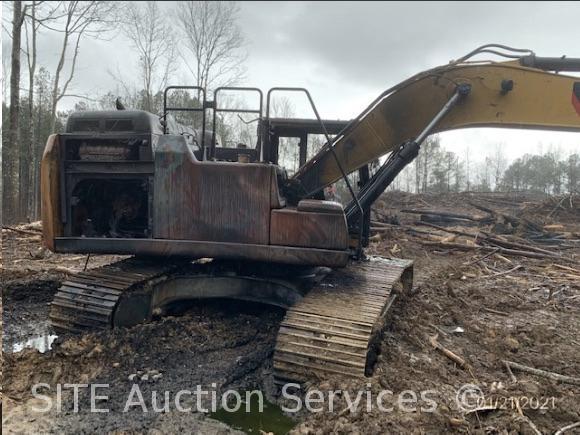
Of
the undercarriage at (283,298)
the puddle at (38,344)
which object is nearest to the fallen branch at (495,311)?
the undercarriage at (283,298)

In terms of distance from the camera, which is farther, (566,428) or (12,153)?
(12,153)

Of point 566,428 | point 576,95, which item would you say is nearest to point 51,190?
point 566,428

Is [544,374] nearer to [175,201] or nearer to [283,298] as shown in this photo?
[283,298]

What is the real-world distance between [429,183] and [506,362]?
125ft

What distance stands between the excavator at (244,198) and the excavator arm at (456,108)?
10 millimetres

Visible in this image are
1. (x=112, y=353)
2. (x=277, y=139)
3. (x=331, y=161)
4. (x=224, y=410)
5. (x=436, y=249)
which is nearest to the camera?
(x=224, y=410)

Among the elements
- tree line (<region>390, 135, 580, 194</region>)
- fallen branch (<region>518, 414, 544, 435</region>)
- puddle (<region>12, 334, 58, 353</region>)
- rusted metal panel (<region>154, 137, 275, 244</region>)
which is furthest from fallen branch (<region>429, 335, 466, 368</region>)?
tree line (<region>390, 135, 580, 194</region>)

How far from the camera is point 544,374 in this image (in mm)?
3934

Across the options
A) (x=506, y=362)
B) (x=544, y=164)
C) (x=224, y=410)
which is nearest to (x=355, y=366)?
(x=224, y=410)

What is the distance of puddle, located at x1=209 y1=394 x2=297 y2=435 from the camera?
3.20 metres

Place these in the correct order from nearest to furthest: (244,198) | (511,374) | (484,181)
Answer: (511,374)
(244,198)
(484,181)

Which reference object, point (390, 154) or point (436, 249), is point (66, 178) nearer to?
point (390, 154)

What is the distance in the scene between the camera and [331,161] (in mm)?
5129
